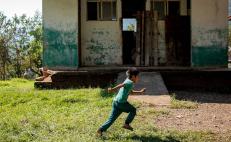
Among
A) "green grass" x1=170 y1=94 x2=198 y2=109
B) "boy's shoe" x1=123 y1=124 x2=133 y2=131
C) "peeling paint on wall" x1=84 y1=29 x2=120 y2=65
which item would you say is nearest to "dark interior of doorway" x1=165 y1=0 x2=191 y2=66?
"peeling paint on wall" x1=84 y1=29 x2=120 y2=65

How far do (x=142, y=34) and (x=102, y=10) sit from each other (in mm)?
1679

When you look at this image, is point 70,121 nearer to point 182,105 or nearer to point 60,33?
point 182,105

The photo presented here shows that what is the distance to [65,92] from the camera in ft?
43.5

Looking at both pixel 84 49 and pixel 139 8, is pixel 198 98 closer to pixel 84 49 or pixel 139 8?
pixel 84 49

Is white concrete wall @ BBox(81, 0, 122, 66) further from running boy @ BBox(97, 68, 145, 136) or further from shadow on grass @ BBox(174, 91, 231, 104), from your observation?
running boy @ BBox(97, 68, 145, 136)

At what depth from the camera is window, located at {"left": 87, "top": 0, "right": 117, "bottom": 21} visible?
16.5 metres

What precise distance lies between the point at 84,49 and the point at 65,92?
3.51 metres

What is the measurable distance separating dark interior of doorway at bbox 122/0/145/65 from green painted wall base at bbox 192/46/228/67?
117 inches

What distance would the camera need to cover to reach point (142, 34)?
16078 mm

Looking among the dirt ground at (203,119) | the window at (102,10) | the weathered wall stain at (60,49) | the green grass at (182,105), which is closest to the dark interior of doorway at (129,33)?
the window at (102,10)

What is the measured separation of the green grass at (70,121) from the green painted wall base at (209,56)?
4.60 meters

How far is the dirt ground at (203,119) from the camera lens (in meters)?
8.67

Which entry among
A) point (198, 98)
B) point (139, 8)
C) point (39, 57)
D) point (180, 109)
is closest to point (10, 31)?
point (39, 57)

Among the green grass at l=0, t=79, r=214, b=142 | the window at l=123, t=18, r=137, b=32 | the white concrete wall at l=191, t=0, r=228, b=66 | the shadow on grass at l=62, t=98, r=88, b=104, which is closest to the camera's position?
the green grass at l=0, t=79, r=214, b=142
